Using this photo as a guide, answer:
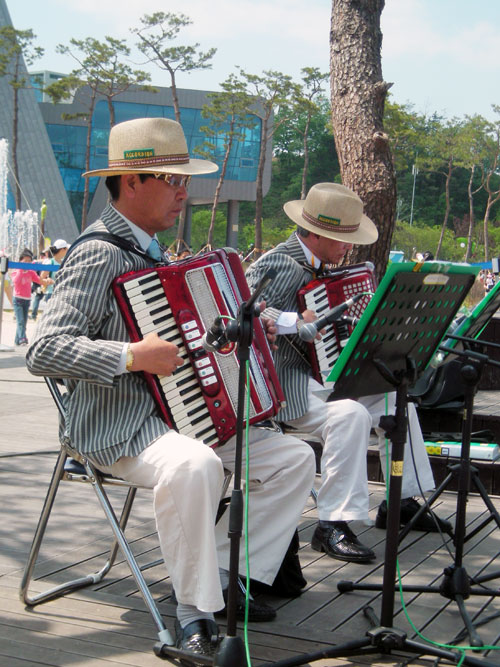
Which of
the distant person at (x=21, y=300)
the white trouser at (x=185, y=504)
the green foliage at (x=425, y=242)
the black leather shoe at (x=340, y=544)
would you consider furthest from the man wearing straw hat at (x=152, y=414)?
the green foliage at (x=425, y=242)

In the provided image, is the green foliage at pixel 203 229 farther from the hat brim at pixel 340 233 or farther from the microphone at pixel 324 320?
the microphone at pixel 324 320

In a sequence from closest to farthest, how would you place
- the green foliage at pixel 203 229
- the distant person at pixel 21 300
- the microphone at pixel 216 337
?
the microphone at pixel 216 337 < the distant person at pixel 21 300 < the green foliage at pixel 203 229

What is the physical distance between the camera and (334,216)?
4.83 metres

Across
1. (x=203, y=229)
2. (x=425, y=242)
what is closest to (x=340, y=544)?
(x=425, y=242)

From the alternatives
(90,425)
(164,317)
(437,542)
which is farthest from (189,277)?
(437,542)

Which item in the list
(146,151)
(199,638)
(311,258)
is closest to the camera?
(199,638)

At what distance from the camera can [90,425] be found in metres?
3.31

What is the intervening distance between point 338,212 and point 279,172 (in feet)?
311

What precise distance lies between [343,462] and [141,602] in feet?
4.31

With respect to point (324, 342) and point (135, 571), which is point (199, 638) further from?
point (324, 342)

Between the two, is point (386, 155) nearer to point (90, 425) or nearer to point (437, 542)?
point (437, 542)

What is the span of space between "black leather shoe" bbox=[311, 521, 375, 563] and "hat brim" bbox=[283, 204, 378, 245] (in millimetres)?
1511

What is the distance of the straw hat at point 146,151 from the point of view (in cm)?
345

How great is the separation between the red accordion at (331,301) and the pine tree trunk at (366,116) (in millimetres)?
2624
